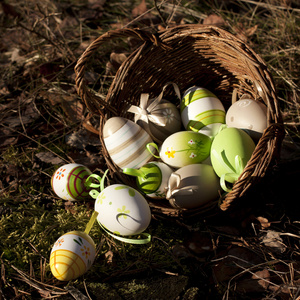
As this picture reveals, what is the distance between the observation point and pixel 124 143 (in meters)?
2.31

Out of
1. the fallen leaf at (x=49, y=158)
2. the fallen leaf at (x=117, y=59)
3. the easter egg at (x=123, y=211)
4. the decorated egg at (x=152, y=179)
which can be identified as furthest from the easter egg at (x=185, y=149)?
the fallen leaf at (x=117, y=59)

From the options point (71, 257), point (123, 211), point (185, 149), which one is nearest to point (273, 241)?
point (185, 149)

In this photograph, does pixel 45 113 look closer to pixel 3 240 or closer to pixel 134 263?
pixel 3 240

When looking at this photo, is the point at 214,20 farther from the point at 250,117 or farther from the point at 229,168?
the point at 229,168

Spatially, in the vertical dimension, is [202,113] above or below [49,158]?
above

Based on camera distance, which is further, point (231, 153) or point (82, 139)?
point (82, 139)

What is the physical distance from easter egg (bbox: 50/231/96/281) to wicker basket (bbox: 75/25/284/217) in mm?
504

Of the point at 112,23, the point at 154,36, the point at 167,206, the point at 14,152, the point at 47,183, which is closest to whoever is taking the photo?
the point at 167,206

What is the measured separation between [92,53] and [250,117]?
1.08 metres

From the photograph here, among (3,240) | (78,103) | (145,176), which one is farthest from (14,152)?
(145,176)

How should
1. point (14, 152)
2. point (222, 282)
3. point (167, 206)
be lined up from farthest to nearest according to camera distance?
point (14, 152) → point (167, 206) → point (222, 282)

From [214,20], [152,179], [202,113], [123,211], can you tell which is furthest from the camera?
[214,20]

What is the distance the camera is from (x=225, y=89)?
2.76 metres

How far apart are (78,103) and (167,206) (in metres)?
1.44
